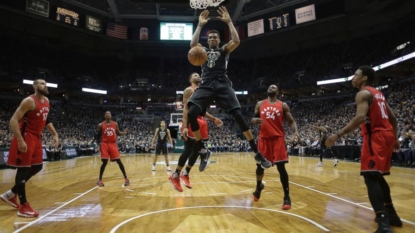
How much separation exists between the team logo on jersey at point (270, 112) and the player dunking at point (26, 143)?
4076 millimetres

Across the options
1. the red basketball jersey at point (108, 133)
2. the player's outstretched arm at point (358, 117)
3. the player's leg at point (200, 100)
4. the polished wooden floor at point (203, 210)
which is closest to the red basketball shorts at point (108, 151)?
→ the red basketball jersey at point (108, 133)

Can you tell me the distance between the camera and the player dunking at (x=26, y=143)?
17.3 ft

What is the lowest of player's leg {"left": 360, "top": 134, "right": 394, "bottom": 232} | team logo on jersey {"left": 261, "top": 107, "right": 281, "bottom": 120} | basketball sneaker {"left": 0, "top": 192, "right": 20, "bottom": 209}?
basketball sneaker {"left": 0, "top": 192, "right": 20, "bottom": 209}

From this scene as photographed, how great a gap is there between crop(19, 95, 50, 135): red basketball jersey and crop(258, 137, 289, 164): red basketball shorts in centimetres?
407

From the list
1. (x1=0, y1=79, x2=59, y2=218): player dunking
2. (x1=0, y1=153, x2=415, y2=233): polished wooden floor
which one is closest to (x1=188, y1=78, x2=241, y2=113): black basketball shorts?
(x1=0, y1=153, x2=415, y2=233): polished wooden floor

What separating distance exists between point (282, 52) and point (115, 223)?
42997mm

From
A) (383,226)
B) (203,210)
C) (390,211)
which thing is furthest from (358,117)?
(203,210)

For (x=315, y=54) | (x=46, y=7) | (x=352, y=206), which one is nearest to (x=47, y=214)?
(x=352, y=206)

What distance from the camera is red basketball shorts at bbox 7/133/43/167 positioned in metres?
5.41

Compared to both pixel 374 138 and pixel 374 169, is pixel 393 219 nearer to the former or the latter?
pixel 374 169

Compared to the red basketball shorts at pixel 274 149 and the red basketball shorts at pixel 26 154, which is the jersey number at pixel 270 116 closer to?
the red basketball shorts at pixel 274 149

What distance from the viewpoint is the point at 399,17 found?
32250 mm

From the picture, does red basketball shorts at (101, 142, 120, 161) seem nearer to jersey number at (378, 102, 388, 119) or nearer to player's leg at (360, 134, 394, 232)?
player's leg at (360, 134, 394, 232)

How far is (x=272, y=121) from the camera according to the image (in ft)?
19.1
